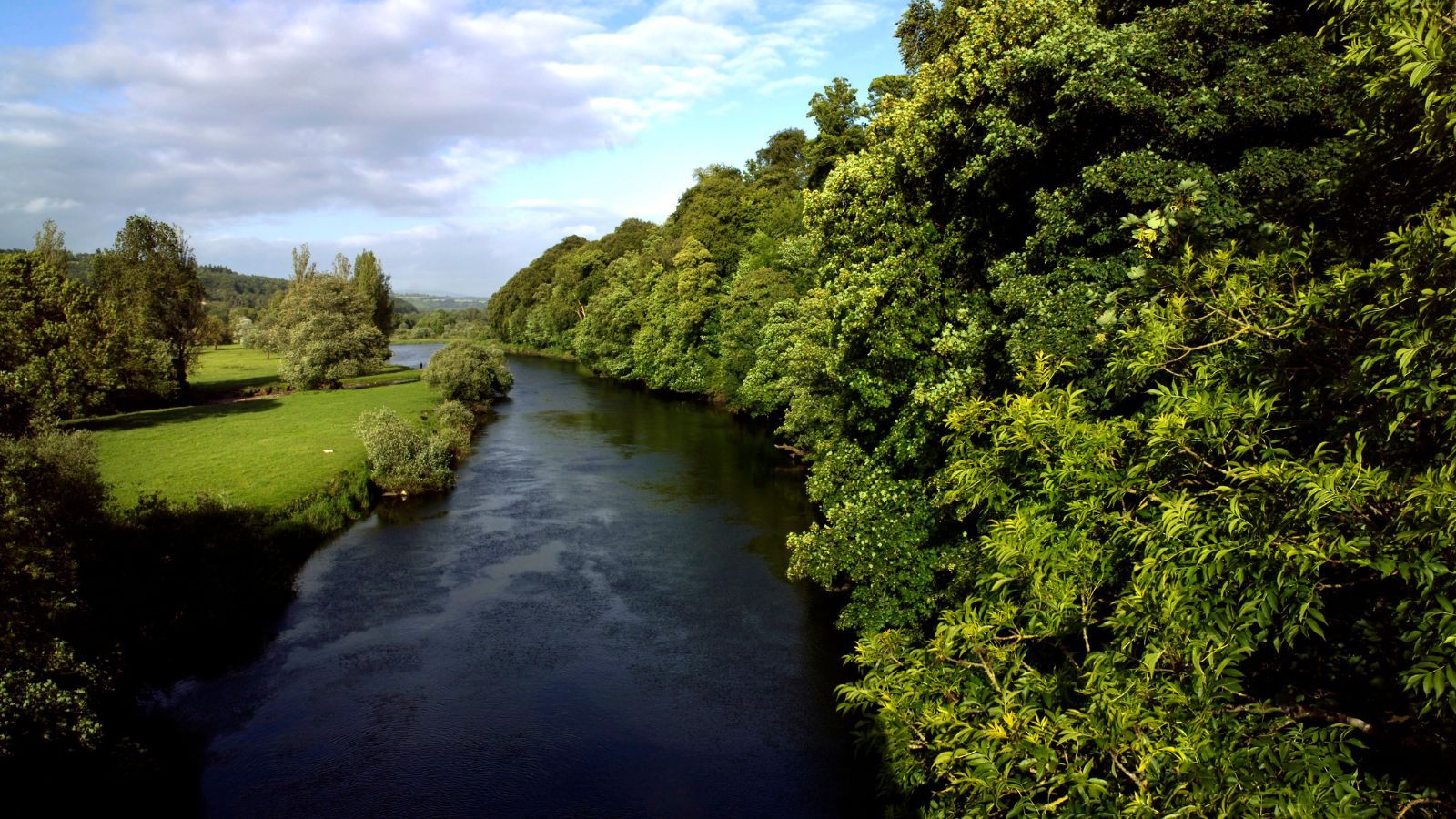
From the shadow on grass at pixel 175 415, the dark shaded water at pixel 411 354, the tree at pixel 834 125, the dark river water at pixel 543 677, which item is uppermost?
the tree at pixel 834 125

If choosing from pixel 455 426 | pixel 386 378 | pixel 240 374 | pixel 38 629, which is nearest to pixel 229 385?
pixel 240 374

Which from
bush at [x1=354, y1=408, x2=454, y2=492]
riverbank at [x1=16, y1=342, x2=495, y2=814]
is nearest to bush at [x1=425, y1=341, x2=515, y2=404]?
riverbank at [x1=16, y1=342, x2=495, y2=814]

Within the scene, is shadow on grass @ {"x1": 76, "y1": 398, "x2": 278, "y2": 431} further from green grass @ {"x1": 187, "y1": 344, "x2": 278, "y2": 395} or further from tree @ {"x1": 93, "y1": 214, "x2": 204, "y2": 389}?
green grass @ {"x1": 187, "y1": 344, "x2": 278, "y2": 395}

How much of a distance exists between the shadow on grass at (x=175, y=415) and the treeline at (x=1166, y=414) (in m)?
47.7

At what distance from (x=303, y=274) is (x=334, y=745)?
318 feet

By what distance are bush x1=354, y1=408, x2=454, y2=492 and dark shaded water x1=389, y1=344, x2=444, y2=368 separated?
195 feet

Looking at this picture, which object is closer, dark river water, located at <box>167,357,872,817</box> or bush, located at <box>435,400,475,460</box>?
dark river water, located at <box>167,357,872,817</box>

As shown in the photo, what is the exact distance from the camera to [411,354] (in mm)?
133125

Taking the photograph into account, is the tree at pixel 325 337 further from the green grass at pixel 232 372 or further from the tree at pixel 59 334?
the tree at pixel 59 334

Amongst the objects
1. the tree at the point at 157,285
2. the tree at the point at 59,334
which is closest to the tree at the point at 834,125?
the tree at the point at 59,334

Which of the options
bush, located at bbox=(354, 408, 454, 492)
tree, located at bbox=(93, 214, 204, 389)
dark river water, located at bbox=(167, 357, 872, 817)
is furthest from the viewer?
tree, located at bbox=(93, 214, 204, 389)

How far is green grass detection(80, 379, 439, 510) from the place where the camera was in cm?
3189

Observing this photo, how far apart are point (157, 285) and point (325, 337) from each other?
15324mm

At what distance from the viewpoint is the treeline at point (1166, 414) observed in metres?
6.21
